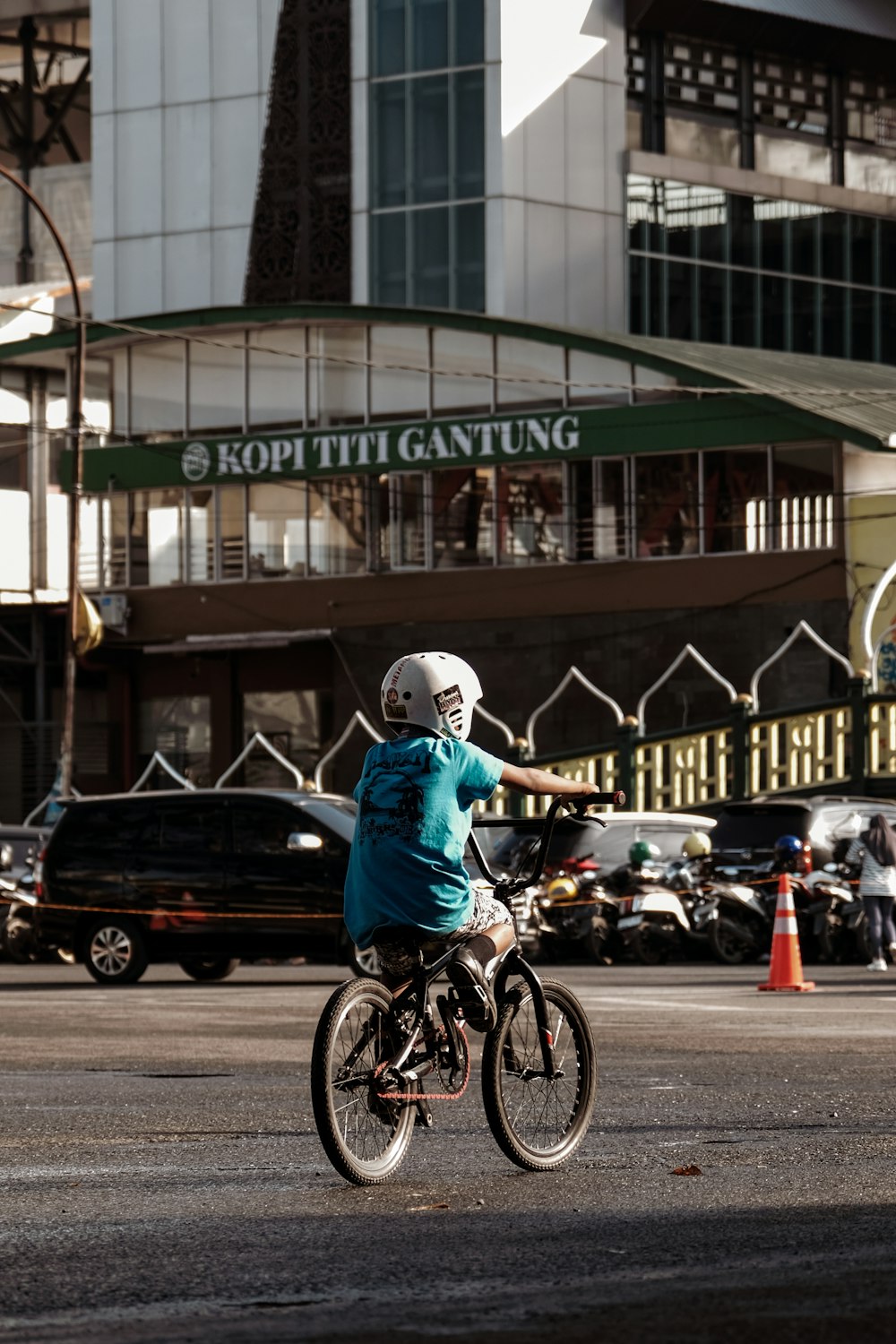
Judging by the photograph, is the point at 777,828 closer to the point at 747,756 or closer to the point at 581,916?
the point at 581,916

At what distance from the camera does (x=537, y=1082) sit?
8516mm

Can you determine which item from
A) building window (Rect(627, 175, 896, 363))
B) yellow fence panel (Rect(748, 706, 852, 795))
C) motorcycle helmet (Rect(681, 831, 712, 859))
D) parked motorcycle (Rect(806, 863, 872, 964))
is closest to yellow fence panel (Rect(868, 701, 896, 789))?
yellow fence panel (Rect(748, 706, 852, 795))

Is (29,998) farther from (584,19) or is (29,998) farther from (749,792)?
(584,19)

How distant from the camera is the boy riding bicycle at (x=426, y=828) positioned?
8102mm

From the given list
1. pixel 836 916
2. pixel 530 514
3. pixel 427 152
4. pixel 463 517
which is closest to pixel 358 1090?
pixel 836 916

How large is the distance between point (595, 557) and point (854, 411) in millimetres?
5407

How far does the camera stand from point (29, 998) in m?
20.4

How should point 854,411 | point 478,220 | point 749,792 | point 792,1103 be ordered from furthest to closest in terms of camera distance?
point 478,220
point 854,411
point 749,792
point 792,1103

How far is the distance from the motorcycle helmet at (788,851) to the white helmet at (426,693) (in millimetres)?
17446

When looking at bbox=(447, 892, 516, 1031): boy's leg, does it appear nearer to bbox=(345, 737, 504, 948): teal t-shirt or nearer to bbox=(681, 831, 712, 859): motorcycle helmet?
bbox=(345, 737, 504, 948): teal t-shirt

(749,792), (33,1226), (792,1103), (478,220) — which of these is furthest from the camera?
(478,220)

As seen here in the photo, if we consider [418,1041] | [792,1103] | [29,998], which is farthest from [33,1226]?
[29,998]

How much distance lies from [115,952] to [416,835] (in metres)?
15.5

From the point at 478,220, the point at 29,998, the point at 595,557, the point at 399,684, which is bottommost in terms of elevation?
the point at 29,998
